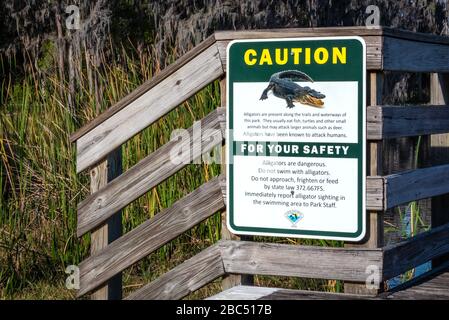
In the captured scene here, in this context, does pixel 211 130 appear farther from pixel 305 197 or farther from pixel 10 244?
pixel 10 244

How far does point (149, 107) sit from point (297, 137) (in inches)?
39.7

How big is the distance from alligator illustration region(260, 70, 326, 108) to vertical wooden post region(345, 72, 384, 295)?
0.83 ft

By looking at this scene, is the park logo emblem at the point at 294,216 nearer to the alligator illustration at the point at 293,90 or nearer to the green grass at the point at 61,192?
the alligator illustration at the point at 293,90

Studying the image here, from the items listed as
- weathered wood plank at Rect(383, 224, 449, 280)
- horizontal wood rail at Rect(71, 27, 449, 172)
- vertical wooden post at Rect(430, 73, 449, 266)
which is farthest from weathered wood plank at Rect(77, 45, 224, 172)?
vertical wooden post at Rect(430, 73, 449, 266)

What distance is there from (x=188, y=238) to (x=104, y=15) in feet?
44.4

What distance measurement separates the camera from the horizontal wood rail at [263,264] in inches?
197

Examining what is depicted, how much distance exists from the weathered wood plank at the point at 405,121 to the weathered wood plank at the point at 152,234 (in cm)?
91

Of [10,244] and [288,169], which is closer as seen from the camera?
[288,169]

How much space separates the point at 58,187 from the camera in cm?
757

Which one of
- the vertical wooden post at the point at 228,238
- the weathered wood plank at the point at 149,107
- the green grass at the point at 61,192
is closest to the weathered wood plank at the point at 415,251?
the vertical wooden post at the point at 228,238

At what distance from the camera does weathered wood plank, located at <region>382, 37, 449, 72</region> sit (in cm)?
500

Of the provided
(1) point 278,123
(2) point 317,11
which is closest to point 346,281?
(1) point 278,123

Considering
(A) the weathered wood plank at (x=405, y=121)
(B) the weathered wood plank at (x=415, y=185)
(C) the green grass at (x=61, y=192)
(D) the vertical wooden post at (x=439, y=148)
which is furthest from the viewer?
(C) the green grass at (x=61, y=192)

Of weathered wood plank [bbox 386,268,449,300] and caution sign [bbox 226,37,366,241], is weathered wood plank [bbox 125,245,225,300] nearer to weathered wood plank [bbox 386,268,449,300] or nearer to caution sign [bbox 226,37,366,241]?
caution sign [bbox 226,37,366,241]
